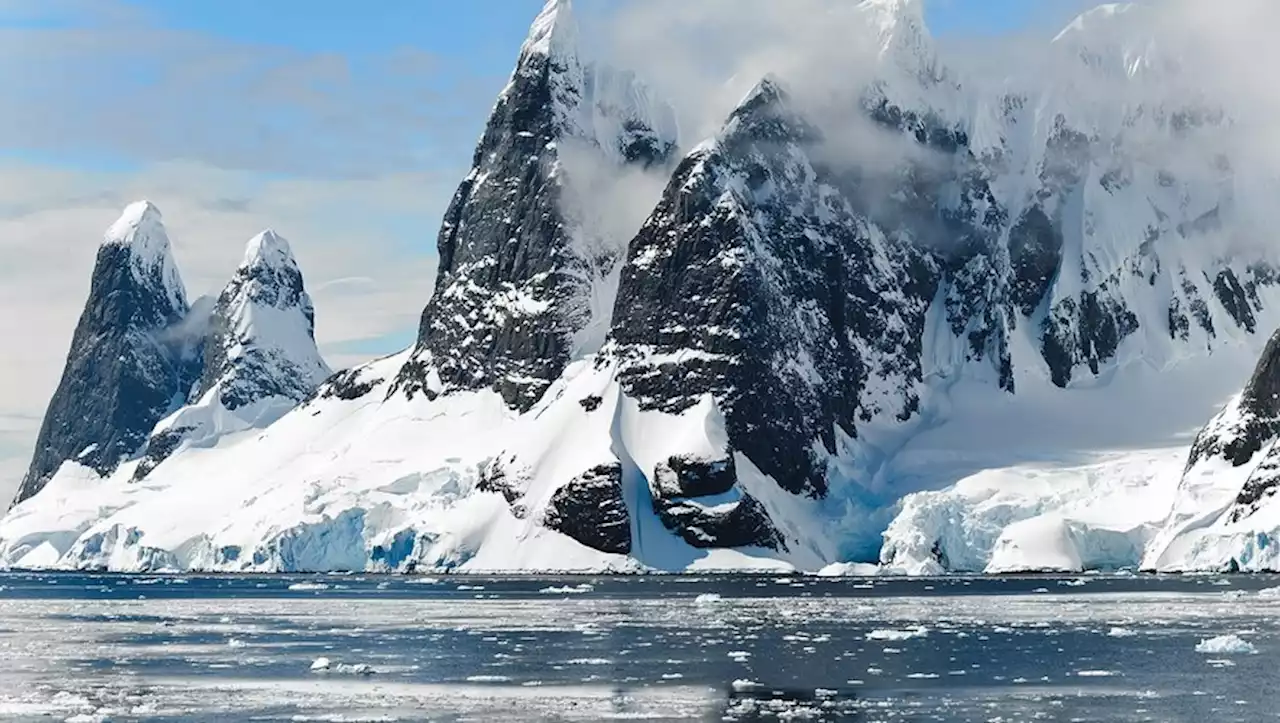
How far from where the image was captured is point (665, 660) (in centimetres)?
10338

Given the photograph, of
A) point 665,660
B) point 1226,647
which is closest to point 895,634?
point 665,660

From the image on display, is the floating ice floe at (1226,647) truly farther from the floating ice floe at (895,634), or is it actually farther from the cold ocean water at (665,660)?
the floating ice floe at (895,634)

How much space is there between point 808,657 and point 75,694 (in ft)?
125

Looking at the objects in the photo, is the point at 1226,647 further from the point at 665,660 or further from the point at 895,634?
the point at 665,660

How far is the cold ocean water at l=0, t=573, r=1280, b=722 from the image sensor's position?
8100 centimetres

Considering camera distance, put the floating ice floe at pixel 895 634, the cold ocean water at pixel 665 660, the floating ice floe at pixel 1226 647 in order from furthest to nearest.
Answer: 1. the floating ice floe at pixel 895 634
2. the floating ice floe at pixel 1226 647
3. the cold ocean water at pixel 665 660

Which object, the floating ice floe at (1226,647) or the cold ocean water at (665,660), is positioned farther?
the floating ice floe at (1226,647)

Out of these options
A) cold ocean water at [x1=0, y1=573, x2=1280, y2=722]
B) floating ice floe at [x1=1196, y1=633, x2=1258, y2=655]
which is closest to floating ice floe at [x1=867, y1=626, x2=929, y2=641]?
cold ocean water at [x1=0, y1=573, x2=1280, y2=722]

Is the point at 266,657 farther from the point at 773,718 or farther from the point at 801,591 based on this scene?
the point at 801,591

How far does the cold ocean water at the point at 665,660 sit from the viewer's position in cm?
8100

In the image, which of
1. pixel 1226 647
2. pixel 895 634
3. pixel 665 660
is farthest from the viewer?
pixel 895 634

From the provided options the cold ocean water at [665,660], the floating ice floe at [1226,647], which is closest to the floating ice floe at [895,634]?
the cold ocean water at [665,660]

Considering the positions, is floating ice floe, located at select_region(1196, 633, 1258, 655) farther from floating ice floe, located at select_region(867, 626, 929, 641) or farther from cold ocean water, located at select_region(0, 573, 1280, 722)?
floating ice floe, located at select_region(867, 626, 929, 641)

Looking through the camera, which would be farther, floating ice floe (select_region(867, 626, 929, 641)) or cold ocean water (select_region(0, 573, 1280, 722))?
floating ice floe (select_region(867, 626, 929, 641))
